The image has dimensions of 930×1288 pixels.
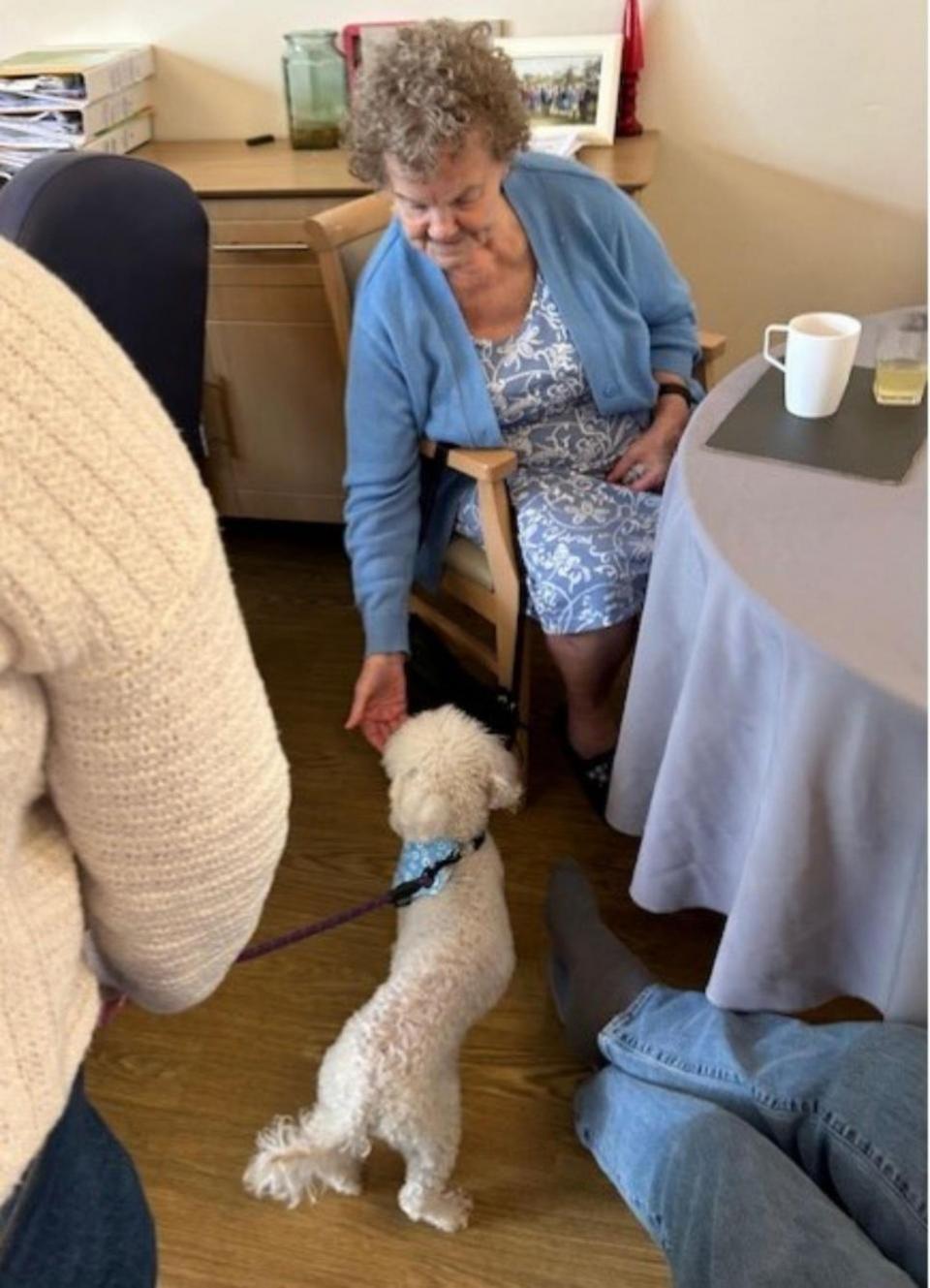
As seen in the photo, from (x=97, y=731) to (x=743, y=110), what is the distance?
7.03 feet

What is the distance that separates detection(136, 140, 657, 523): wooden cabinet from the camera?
206cm

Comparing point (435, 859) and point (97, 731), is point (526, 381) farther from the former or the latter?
point (97, 731)

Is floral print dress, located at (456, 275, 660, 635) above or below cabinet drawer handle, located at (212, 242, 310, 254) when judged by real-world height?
below

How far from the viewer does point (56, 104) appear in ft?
6.89

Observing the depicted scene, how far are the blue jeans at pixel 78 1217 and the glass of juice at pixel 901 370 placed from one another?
114cm

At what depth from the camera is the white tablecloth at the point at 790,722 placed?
3.22 ft

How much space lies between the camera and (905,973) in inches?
43.4

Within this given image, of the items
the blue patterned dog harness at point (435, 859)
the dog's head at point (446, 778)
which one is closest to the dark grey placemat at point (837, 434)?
the dog's head at point (446, 778)

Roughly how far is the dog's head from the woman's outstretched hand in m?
0.26

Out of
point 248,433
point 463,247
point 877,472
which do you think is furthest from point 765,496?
point 248,433

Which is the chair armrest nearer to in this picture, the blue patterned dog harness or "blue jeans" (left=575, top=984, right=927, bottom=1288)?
the blue patterned dog harness

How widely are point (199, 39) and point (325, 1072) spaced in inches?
82.3

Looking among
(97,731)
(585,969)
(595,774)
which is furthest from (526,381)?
(97,731)

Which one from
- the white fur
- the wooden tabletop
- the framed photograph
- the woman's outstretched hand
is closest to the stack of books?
the wooden tabletop
